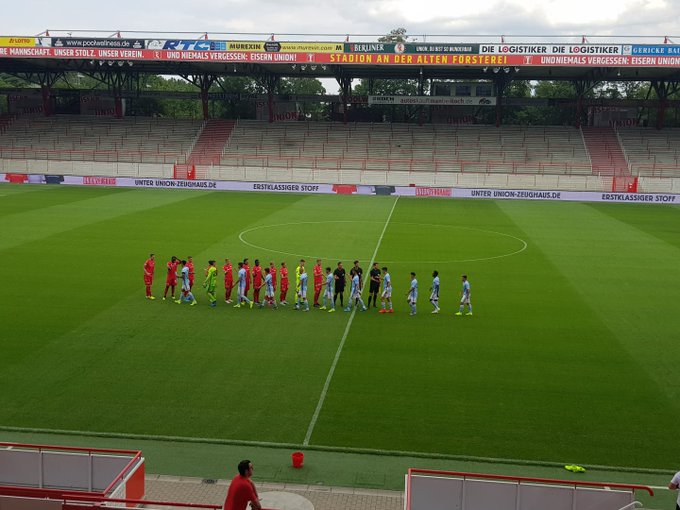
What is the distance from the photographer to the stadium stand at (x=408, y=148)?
182ft

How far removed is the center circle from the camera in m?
27.0

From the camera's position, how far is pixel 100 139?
60.9 m

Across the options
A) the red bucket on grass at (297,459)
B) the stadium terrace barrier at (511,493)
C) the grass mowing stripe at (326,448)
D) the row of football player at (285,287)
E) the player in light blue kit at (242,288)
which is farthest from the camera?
the player in light blue kit at (242,288)

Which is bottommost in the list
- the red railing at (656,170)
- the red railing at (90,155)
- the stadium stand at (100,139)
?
the red railing at (656,170)

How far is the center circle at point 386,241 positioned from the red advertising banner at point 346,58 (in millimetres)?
22207

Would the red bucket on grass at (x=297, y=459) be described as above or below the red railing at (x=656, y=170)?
below

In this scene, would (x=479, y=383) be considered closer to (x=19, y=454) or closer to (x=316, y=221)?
(x=19, y=454)

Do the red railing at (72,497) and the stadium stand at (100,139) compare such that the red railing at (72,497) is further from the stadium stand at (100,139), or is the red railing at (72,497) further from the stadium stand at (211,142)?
the stadium stand at (100,139)

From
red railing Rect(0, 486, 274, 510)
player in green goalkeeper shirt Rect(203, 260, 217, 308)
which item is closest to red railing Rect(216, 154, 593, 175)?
player in green goalkeeper shirt Rect(203, 260, 217, 308)

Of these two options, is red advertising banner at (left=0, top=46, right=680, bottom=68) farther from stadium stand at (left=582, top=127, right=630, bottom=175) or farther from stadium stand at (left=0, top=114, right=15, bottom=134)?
stadium stand at (left=0, top=114, right=15, bottom=134)

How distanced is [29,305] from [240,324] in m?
6.18

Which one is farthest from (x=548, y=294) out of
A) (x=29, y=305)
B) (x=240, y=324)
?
(x=29, y=305)

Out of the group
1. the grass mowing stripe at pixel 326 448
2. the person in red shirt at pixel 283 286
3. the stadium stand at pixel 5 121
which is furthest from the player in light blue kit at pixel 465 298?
the stadium stand at pixel 5 121

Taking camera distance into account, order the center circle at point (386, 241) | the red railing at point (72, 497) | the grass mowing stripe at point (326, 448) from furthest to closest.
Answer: the center circle at point (386, 241) → the grass mowing stripe at point (326, 448) → the red railing at point (72, 497)
